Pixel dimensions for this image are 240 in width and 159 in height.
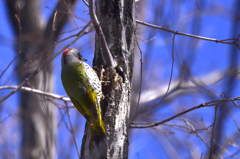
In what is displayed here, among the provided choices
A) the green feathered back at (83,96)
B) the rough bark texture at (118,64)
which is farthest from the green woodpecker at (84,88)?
the rough bark texture at (118,64)

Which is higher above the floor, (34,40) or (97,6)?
(97,6)

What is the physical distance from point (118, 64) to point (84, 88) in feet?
2.38

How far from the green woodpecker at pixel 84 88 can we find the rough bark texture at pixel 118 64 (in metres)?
0.10

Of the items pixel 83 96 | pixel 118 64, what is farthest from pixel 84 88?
pixel 118 64

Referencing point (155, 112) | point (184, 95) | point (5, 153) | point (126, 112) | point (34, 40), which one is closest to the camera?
point (126, 112)

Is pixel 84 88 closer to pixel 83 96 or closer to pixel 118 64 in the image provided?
pixel 83 96

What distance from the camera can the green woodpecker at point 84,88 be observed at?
3.29 meters

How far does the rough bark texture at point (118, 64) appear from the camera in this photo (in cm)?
323

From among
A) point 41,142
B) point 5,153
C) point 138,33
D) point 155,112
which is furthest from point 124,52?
point 41,142

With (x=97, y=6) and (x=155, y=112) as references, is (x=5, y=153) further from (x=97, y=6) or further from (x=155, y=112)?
(x=97, y=6)

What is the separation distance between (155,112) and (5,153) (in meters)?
1.94

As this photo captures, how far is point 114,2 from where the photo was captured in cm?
366

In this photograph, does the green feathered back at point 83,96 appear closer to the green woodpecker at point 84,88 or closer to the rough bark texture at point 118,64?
the green woodpecker at point 84,88

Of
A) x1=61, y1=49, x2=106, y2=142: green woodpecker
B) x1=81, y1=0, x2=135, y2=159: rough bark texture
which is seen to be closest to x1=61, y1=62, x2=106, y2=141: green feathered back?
x1=61, y1=49, x2=106, y2=142: green woodpecker
